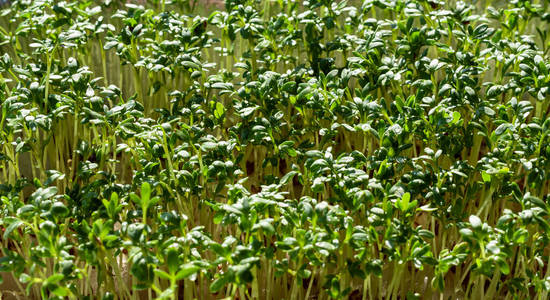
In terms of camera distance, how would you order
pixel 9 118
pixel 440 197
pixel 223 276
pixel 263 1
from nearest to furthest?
pixel 223 276, pixel 440 197, pixel 9 118, pixel 263 1

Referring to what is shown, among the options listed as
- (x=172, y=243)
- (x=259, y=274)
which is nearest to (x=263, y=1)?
(x=259, y=274)

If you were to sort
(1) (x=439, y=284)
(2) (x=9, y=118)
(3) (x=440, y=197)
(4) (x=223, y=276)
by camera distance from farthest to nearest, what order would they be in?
(2) (x=9, y=118)
(3) (x=440, y=197)
(1) (x=439, y=284)
(4) (x=223, y=276)

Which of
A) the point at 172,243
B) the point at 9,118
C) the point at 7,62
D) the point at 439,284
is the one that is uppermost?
the point at 7,62

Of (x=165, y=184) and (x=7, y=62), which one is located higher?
(x=7, y=62)

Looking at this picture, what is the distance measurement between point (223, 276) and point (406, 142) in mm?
592

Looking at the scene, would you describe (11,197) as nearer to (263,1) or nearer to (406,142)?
(406,142)

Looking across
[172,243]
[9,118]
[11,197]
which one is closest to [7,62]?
[9,118]

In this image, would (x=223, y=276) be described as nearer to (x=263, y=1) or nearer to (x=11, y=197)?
(x=11, y=197)

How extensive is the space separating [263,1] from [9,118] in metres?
1.27

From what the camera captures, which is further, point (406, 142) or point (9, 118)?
point (9, 118)

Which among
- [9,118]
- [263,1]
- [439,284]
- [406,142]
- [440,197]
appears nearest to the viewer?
[439,284]

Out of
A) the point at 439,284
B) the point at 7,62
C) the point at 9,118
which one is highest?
the point at 7,62

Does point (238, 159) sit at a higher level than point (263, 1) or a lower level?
lower

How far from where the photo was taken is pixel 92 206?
1.50m
